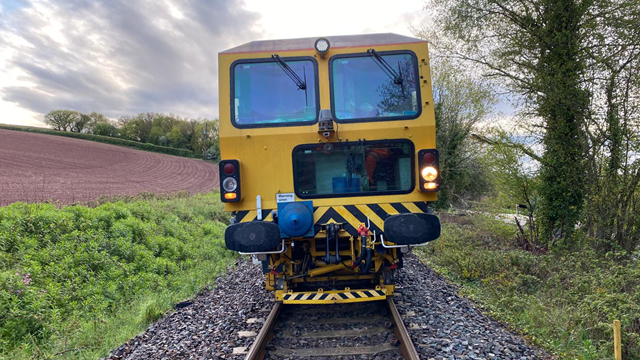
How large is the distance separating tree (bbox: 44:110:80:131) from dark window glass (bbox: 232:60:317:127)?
6600 cm

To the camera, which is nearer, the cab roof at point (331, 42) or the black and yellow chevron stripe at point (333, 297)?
the black and yellow chevron stripe at point (333, 297)

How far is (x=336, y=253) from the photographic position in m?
4.35

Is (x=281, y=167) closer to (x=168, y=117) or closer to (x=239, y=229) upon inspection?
(x=239, y=229)

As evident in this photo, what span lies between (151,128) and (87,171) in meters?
40.4

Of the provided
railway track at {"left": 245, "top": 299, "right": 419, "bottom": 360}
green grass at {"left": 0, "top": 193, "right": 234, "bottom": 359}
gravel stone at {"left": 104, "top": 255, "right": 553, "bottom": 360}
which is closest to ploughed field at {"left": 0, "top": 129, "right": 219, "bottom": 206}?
green grass at {"left": 0, "top": 193, "right": 234, "bottom": 359}

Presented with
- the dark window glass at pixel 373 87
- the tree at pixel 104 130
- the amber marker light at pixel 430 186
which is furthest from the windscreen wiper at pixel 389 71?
the tree at pixel 104 130

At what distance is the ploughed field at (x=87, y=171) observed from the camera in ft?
57.4

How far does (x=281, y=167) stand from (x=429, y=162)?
1771 millimetres

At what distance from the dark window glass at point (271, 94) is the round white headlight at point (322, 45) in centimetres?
19

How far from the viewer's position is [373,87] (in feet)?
15.3

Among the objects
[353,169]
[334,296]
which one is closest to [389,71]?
[353,169]

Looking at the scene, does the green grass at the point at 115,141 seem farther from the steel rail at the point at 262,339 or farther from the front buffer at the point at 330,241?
the steel rail at the point at 262,339

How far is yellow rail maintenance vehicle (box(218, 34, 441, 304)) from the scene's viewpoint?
14.6ft

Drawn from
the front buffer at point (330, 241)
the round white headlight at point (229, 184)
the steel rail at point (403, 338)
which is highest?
the round white headlight at point (229, 184)
